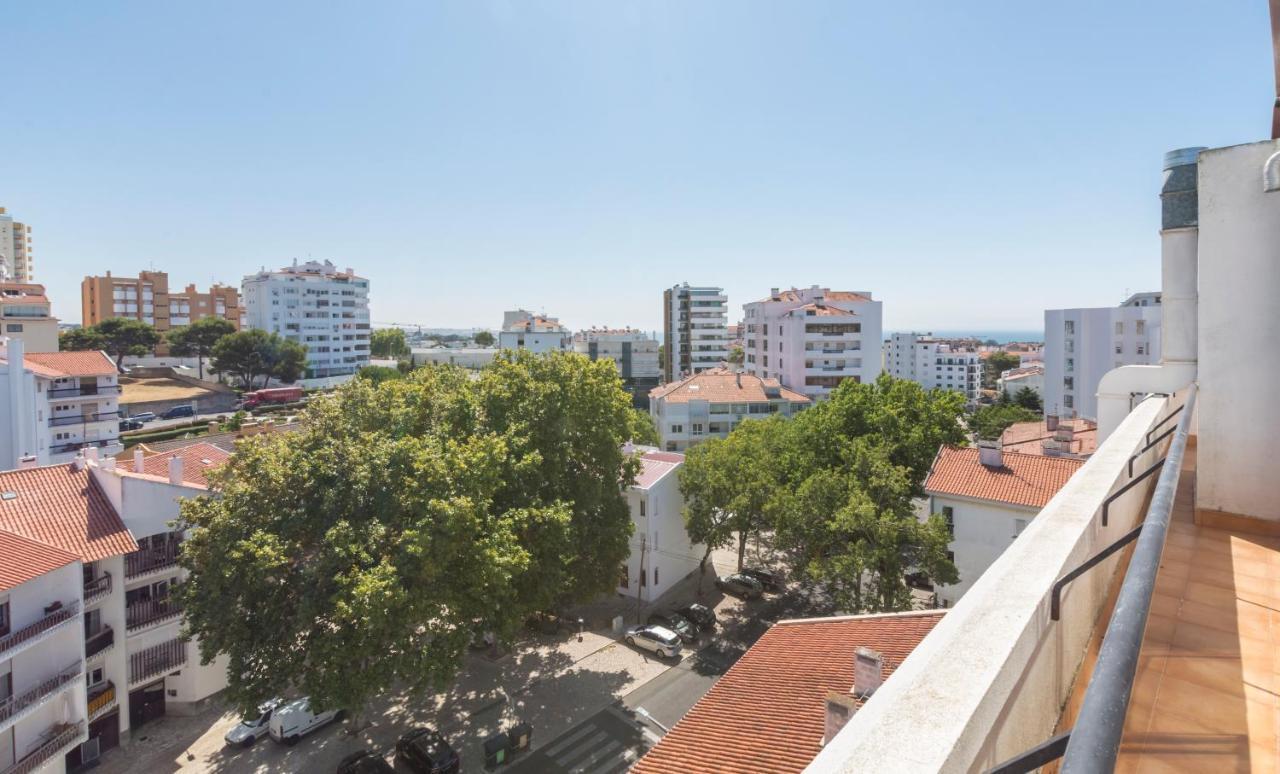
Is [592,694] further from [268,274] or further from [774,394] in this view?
[268,274]

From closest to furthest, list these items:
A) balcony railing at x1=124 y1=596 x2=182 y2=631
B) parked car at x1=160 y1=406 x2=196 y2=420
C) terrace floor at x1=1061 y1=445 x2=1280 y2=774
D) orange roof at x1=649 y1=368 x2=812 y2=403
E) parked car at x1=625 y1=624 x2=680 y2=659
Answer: terrace floor at x1=1061 y1=445 x2=1280 y2=774 < balcony railing at x1=124 y1=596 x2=182 y2=631 < parked car at x1=625 y1=624 x2=680 y2=659 < orange roof at x1=649 y1=368 x2=812 y2=403 < parked car at x1=160 y1=406 x2=196 y2=420

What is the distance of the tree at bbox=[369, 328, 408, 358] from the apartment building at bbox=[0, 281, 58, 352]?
63.3 m

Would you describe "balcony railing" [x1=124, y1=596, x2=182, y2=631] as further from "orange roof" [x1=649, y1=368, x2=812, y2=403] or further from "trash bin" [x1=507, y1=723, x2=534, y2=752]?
"orange roof" [x1=649, y1=368, x2=812, y2=403]

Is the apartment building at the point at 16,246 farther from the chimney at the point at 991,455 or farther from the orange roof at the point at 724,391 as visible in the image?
the chimney at the point at 991,455

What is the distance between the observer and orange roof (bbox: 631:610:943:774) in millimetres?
9805

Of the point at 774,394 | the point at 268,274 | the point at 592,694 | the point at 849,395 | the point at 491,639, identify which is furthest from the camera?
the point at 268,274

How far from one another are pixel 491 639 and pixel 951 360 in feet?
357

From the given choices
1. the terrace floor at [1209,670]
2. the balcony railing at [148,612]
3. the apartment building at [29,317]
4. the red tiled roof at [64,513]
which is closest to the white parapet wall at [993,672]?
the terrace floor at [1209,670]

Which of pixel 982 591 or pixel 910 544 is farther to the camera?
pixel 910 544

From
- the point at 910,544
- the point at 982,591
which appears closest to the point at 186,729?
the point at 910,544

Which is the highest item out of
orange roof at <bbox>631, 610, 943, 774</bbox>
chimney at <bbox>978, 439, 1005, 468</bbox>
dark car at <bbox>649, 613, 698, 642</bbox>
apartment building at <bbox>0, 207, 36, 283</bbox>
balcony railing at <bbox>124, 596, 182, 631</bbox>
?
apartment building at <bbox>0, 207, 36, 283</bbox>

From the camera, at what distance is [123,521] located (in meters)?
18.5

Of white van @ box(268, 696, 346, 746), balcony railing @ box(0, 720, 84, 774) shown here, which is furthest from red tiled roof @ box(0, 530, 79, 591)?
white van @ box(268, 696, 346, 746)

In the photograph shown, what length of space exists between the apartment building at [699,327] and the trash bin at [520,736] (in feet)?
214
